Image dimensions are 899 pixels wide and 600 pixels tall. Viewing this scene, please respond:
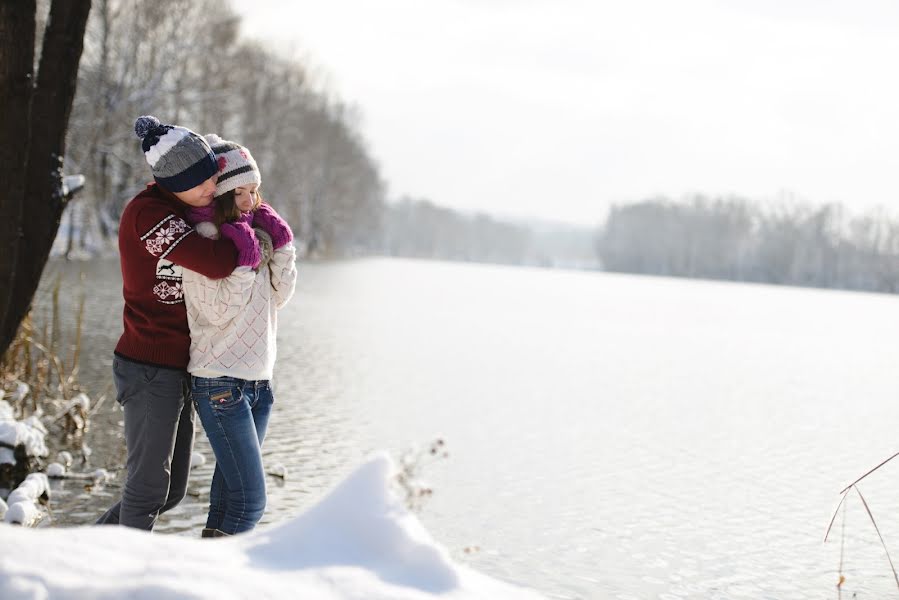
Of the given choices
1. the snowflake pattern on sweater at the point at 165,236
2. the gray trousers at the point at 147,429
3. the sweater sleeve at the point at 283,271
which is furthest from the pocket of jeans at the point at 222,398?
the snowflake pattern on sweater at the point at 165,236

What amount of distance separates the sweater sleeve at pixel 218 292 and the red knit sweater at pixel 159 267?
0.16 ft

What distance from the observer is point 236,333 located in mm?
3135

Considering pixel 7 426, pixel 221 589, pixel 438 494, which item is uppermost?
pixel 221 589

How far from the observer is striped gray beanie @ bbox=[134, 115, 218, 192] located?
2969mm

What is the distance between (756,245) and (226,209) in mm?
118377

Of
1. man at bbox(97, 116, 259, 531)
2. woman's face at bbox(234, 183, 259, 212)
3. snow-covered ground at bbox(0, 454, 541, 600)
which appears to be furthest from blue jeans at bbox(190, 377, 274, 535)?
snow-covered ground at bbox(0, 454, 541, 600)

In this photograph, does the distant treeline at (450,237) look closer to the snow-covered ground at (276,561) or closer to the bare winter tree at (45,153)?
the bare winter tree at (45,153)

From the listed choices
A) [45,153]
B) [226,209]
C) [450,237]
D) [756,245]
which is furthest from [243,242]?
[450,237]

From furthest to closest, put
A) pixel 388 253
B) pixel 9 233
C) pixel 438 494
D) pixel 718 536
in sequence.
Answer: pixel 388 253
pixel 438 494
pixel 718 536
pixel 9 233

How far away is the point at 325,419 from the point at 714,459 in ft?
11.7

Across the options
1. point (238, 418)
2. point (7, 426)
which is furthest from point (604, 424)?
point (238, 418)

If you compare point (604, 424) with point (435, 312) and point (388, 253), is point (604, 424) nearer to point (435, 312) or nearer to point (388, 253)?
point (435, 312)

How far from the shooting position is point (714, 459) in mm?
7930

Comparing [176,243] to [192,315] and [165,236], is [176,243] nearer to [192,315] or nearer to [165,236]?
[165,236]
